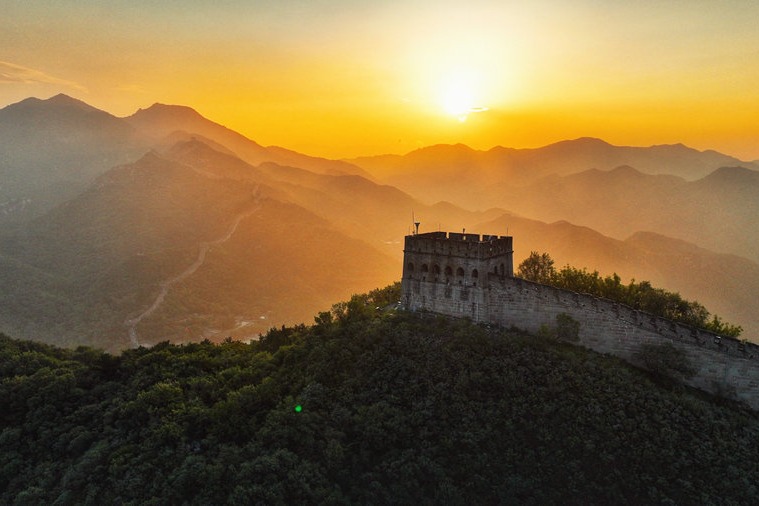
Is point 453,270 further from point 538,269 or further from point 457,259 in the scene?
point 538,269

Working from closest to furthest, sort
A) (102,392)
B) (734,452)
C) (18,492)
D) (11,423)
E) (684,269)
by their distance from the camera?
(734,452) < (18,492) < (11,423) < (102,392) < (684,269)

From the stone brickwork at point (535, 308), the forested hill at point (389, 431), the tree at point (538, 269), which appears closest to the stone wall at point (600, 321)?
the stone brickwork at point (535, 308)

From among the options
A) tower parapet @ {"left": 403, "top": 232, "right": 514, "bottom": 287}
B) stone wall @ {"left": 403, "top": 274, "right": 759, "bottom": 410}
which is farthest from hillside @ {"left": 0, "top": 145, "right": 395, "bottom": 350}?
stone wall @ {"left": 403, "top": 274, "right": 759, "bottom": 410}

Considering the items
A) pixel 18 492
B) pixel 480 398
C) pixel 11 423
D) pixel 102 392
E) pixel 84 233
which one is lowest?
pixel 18 492

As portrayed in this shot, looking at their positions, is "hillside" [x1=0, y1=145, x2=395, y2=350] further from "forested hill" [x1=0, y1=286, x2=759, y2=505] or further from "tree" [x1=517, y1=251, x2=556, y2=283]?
"tree" [x1=517, y1=251, x2=556, y2=283]

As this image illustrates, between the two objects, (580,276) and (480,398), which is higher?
(580,276)

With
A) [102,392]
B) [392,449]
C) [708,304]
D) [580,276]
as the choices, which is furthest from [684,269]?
[102,392]

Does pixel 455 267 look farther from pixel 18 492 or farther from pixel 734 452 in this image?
pixel 18 492
